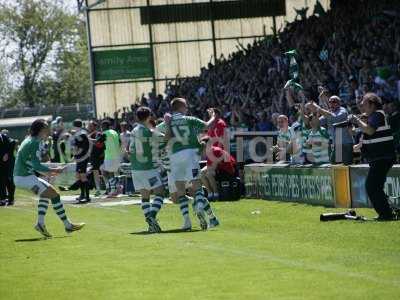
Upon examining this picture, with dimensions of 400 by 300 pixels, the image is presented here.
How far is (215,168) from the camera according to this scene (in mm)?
26234

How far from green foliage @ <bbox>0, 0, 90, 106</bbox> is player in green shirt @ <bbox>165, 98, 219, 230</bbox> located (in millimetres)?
79293

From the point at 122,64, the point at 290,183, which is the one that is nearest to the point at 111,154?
the point at 290,183

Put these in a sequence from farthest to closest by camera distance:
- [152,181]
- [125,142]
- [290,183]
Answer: [125,142]
[290,183]
[152,181]

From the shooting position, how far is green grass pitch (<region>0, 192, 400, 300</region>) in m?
11.6

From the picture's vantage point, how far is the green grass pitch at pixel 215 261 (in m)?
11.6

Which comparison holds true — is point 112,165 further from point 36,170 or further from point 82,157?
point 36,170

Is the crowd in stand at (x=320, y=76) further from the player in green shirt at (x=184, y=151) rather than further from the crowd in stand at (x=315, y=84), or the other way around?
the player in green shirt at (x=184, y=151)

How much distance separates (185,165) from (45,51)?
266 feet

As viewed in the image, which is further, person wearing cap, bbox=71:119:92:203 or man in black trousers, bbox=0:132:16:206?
man in black trousers, bbox=0:132:16:206

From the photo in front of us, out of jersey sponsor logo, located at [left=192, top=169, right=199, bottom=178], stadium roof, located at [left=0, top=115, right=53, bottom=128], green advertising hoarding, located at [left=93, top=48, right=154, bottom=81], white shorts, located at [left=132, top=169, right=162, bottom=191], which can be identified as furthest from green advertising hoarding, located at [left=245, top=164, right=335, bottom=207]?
stadium roof, located at [left=0, top=115, right=53, bottom=128]

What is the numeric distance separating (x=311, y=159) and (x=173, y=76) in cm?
2413

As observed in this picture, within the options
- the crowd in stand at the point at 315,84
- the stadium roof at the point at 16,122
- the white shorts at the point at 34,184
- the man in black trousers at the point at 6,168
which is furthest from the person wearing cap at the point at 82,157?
the stadium roof at the point at 16,122

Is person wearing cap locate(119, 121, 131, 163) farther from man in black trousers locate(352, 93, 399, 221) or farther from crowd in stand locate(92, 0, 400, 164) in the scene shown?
man in black trousers locate(352, 93, 399, 221)

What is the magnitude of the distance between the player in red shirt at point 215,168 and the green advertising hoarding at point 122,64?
68.1 ft
